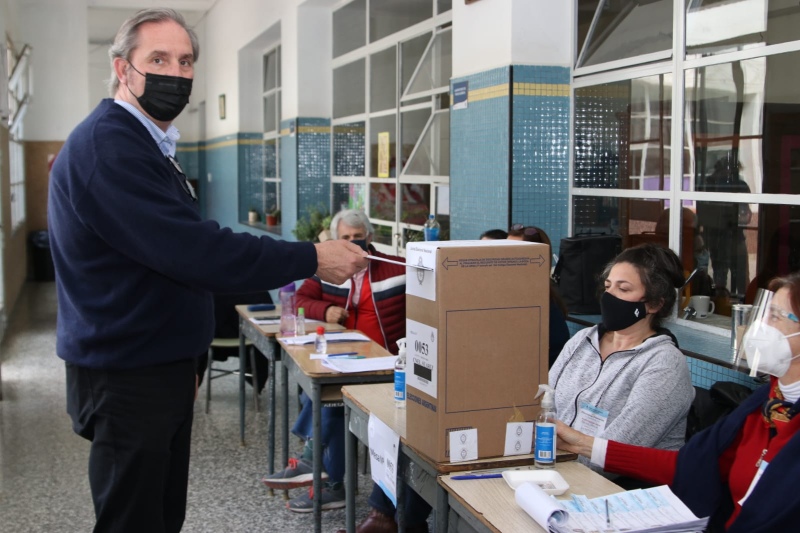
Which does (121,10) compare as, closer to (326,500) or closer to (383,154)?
(383,154)

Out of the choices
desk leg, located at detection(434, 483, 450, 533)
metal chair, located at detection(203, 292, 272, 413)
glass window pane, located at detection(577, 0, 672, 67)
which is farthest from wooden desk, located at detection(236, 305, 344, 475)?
desk leg, located at detection(434, 483, 450, 533)

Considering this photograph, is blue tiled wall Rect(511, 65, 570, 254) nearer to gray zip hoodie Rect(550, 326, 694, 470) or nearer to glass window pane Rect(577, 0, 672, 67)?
glass window pane Rect(577, 0, 672, 67)

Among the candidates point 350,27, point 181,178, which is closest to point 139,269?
point 181,178

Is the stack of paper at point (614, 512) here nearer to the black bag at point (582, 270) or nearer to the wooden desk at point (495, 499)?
the wooden desk at point (495, 499)

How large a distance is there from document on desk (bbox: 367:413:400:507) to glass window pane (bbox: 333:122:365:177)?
224 inches

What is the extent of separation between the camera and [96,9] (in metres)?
14.9

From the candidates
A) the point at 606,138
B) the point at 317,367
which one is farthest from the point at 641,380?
the point at 606,138

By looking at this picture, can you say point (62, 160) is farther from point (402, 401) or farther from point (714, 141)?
point (714, 141)

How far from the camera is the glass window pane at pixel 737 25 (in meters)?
3.25

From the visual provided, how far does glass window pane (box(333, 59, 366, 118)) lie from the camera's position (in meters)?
8.07

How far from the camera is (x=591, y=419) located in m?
2.76

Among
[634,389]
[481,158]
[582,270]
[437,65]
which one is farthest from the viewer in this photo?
[437,65]

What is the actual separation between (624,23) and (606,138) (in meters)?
0.59

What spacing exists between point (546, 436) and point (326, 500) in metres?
2.14
